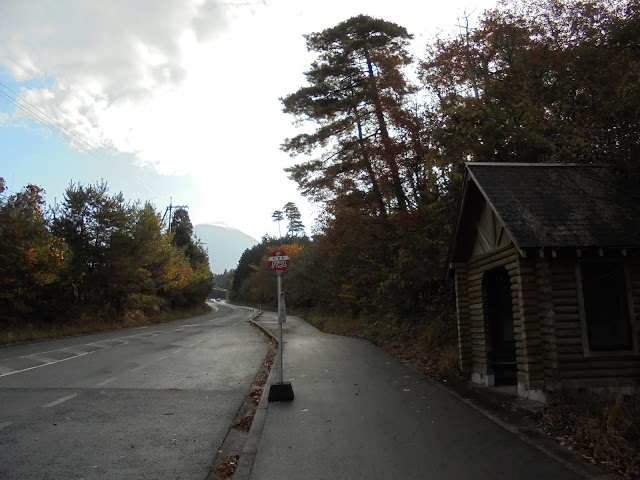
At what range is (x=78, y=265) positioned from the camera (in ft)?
98.2

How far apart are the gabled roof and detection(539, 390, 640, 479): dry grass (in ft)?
7.58

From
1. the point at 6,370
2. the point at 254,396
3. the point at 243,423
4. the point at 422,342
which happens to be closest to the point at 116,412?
the point at 243,423

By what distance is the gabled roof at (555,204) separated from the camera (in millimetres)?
7414

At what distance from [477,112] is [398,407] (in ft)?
30.3

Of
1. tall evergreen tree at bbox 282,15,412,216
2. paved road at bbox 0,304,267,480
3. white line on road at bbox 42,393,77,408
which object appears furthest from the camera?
tall evergreen tree at bbox 282,15,412,216

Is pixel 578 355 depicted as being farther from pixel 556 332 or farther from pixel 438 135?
pixel 438 135

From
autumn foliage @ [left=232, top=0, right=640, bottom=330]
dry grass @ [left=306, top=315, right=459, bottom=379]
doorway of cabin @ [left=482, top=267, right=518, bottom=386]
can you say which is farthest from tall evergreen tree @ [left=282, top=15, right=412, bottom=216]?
doorway of cabin @ [left=482, top=267, right=518, bottom=386]

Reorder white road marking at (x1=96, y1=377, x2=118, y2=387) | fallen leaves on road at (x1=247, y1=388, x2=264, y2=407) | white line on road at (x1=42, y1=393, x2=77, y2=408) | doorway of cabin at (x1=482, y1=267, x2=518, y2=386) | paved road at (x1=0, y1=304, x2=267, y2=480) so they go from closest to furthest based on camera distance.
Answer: paved road at (x1=0, y1=304, x2=267, y2=480), white line on road at (x1=42, y1=393, x2=77, y2=408), fallen leaves on road at (x1=247, y1=388, x2=264, y2=407), white road marking at (x1=96, y1=377, x2=118, y2=387), doorway of cabin at (x1=482, y1=267, x2=518, y2=386)

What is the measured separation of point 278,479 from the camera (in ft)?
16.3

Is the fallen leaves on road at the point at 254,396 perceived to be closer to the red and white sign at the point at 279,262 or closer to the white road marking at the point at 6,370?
the red and white sign at the point at 279,262

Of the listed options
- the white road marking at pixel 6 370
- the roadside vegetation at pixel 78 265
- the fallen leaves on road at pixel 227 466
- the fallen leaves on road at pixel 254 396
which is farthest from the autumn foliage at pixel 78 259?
the fallen leaves on road at pixel 227 466

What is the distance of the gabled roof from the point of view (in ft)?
24.3

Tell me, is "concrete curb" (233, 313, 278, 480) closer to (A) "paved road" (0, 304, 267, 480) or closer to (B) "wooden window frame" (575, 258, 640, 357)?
(A) "paved road" (0, 304, 267, 480)

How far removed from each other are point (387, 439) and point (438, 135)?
11.2 meters
